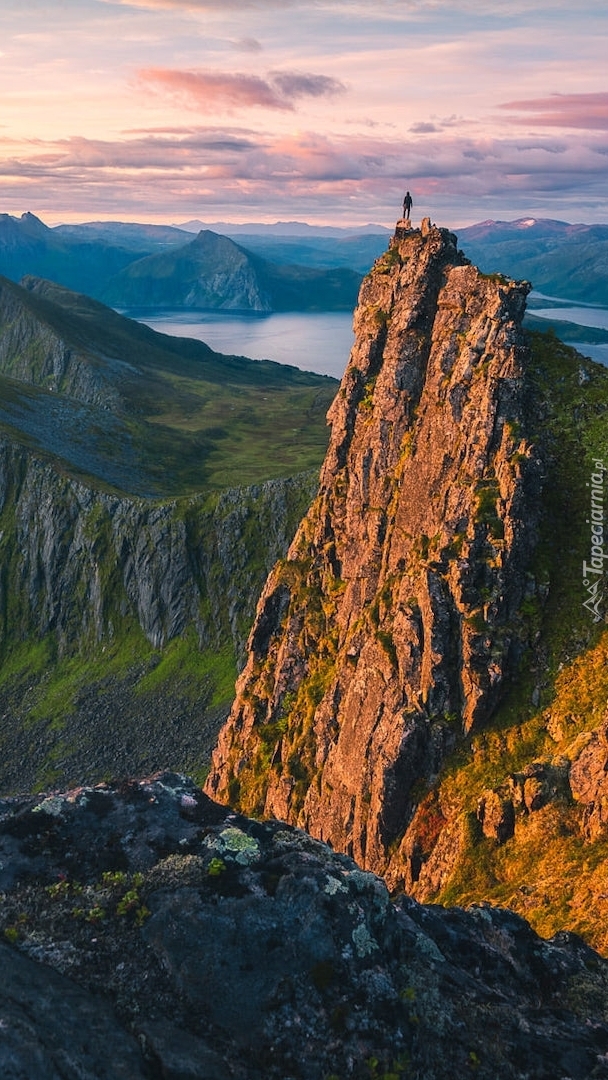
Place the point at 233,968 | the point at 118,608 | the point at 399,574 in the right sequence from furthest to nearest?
the point at 118,608, the point at 399,574, the point at 233,968

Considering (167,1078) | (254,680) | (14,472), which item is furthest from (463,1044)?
(14,472)

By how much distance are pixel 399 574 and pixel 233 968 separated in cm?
4456

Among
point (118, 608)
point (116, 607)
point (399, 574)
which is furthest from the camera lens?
point (116, 607)

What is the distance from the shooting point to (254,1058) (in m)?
18.5

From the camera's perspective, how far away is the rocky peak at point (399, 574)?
172 feet

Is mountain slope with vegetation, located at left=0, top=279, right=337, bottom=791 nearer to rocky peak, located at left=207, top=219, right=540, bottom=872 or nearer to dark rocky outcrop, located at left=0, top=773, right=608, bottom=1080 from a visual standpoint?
rocky peak, located at left=207, top=219, right=540, bottom=872

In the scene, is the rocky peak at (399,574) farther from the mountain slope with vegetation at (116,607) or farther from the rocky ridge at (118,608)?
the rocky ridge at (118,608)

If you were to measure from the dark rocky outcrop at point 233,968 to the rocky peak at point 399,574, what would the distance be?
27.6 metres

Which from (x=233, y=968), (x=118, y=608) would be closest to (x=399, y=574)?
(x=233, y=968)

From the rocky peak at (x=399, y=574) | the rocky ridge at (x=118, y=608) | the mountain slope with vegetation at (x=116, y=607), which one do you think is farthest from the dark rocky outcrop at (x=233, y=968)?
the rocky ridge at (x=118, y=608)

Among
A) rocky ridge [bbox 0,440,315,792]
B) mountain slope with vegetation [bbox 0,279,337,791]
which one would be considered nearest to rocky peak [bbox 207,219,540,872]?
mountain slope with vegetation [bbox 0,279,337,791]

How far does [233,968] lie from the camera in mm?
20203

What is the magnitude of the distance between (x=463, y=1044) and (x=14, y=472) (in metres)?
192

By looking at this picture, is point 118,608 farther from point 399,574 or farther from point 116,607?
point 399,574
